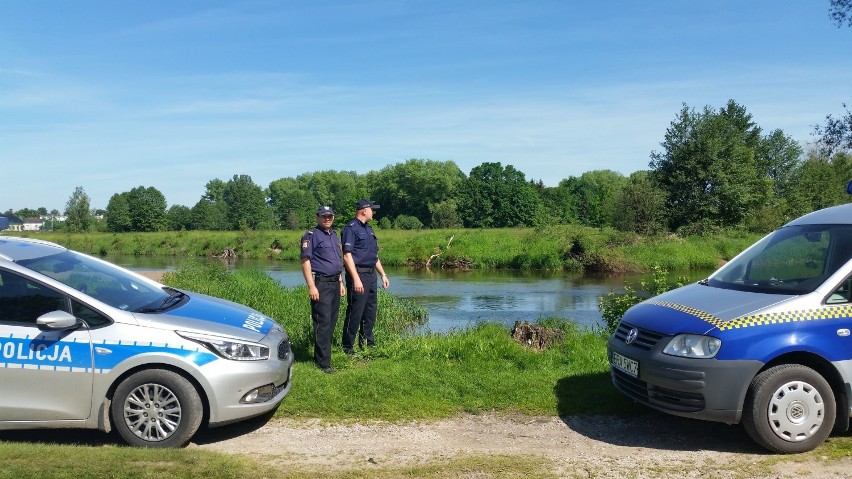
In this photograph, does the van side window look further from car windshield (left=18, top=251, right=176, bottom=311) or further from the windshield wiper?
car windshield (left=18, top=251, right=176, bottom=311)

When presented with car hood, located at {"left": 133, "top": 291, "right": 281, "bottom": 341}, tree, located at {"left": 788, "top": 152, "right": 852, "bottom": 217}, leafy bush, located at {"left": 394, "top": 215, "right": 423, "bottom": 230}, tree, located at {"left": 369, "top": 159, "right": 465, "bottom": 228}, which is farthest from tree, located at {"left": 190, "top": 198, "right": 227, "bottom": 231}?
car hood, located at {"left": 133, "top": 291, "right": 281, "bottom": 341}

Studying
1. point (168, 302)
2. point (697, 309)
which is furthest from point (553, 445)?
point (168, 302)

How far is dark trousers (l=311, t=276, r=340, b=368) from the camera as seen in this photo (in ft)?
24.2

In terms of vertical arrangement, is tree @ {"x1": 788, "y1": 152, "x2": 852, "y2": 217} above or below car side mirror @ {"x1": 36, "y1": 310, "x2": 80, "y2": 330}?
above

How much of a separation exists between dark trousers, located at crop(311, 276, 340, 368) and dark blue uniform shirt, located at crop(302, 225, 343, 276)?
0.12 m

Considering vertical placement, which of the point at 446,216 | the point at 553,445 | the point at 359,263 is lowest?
the point at 553,445

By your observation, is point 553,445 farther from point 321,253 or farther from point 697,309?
point 321,253

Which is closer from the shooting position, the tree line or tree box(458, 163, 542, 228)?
the tree line

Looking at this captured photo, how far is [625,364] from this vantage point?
5.82 metres

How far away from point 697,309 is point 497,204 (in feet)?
259

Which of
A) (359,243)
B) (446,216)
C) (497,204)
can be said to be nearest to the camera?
(359,243)

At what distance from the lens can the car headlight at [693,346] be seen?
5.15 meters

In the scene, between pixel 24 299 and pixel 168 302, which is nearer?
pixel 24 299

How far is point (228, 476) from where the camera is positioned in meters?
4.59
